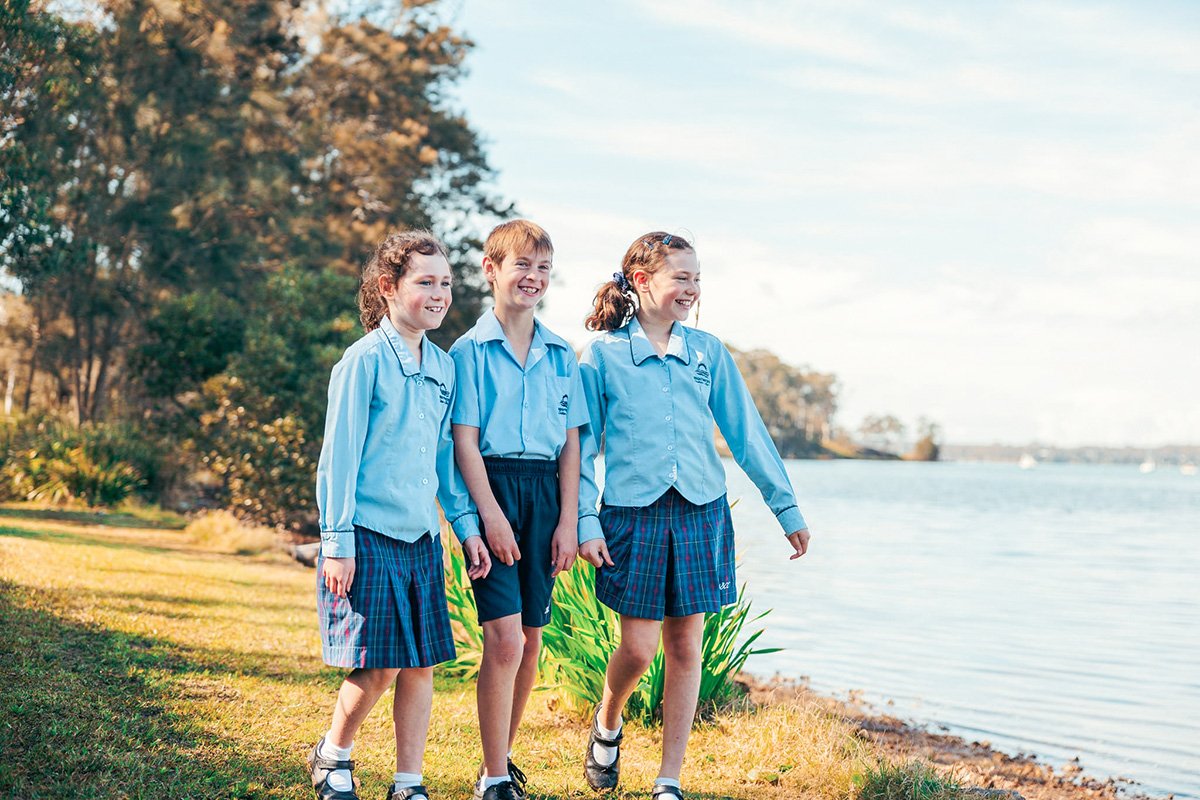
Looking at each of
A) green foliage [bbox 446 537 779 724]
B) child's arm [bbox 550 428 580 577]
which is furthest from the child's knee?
green foliage [bbox 446 537 779 724]

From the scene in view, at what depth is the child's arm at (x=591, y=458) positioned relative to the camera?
11.7ft

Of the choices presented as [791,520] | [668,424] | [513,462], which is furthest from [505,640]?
[791,520]

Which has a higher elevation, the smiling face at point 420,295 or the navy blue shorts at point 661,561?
the smiling face at point 420,295

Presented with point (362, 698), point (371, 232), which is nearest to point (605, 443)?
point (362, 698)

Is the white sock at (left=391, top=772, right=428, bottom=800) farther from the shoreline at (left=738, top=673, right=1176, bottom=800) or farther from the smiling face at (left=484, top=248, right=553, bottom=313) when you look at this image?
the shoreline at (left=738, top=673, right=1176, bottom=800)

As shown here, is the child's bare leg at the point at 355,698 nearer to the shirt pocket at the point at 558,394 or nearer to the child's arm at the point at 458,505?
the child's arm at the point at 458,505

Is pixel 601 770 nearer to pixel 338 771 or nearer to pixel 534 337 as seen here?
pixel 338 771

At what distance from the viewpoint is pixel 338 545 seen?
312 centimetres

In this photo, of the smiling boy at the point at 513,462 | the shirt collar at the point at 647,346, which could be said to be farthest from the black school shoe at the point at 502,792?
the shirt collar at the point at 647,346

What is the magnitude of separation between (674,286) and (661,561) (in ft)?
2.89

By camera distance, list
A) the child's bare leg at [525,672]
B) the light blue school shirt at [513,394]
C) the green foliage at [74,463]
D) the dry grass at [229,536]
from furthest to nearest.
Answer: the green foliage at [74,463], the dry grass at [229,536], the child's bare leg at [525,672], the light blue school shirt at [513,394]

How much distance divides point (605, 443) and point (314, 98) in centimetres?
2167

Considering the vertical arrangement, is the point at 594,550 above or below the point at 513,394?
below

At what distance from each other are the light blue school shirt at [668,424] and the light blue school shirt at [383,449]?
0.53 meters
